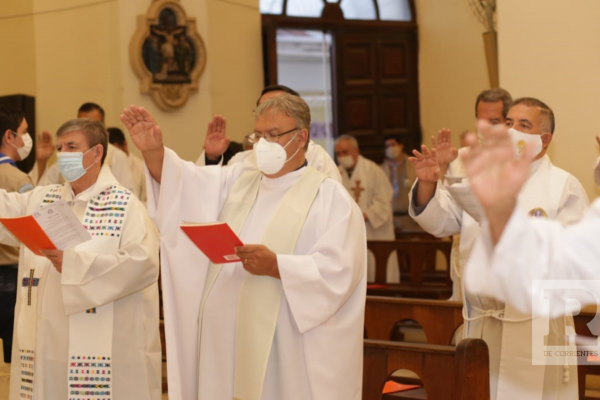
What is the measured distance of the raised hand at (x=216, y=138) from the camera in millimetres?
4418

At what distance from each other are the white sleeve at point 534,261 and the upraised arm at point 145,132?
6.81 ft

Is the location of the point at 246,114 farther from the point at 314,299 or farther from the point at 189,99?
the point at 314,299

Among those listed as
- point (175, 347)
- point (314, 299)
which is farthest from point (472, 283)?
point (175, 347)

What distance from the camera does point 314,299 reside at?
3547 millimetres

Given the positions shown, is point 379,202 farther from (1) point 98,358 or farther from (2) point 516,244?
(2) point 516,244

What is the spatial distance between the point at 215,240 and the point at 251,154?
1.15 metres

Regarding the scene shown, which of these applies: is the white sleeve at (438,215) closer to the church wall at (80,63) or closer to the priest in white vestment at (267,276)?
the priest in white vestment at (267,276)

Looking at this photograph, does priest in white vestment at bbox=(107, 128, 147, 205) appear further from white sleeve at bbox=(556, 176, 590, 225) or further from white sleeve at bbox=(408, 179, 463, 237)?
white sleeve at bbox=(556, 176, 590, 225)

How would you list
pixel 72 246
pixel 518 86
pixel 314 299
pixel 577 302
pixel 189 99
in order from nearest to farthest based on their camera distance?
pixel 577 302
pixel 314 299
pixel 72 246
pixel 518 86
pixel 189 99

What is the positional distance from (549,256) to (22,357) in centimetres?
321

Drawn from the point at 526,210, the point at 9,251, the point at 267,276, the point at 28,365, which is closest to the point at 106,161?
the point at 9,251

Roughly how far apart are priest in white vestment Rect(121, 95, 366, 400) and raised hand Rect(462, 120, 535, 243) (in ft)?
5.87

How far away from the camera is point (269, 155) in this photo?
12.1ft

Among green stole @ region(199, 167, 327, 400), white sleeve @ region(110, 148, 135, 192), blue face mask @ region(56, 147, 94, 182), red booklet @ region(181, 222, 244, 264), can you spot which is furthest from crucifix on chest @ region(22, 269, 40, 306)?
white sleeve @ region(110, 148, 135, 192)
